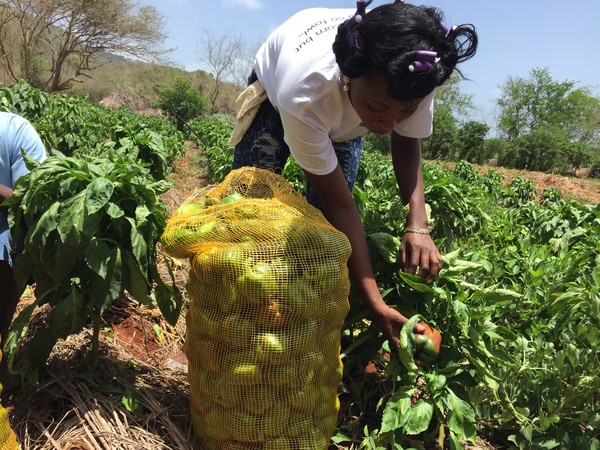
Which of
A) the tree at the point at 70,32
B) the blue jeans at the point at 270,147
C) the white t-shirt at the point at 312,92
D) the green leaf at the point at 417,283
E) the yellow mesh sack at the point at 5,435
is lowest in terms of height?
the yellow mesh sack at the point at 5,435

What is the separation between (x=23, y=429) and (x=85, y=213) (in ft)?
3.30

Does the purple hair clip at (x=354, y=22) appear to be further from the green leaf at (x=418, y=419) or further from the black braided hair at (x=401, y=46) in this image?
the green leaf at (x=418, y=419)

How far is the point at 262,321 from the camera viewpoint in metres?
1.77

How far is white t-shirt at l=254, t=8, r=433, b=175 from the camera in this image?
1948 millimetres

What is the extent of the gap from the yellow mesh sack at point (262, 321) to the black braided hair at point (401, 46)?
64cm

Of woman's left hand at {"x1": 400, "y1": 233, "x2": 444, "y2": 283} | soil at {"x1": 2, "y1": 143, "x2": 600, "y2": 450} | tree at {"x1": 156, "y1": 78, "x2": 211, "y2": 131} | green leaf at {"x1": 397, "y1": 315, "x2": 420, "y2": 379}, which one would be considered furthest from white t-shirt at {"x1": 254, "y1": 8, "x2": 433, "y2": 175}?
tree at {"x1": 156, "y1": 78, "x2": 211, "y2": 131}

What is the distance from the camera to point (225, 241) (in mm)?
1874

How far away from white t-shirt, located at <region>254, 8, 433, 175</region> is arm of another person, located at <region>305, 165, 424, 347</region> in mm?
70

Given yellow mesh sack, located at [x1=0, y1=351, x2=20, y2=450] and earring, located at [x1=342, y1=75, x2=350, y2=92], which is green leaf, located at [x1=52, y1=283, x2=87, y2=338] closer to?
yellow mesh sack, located at [x1=0, y1=351, x2=20, y2=450]

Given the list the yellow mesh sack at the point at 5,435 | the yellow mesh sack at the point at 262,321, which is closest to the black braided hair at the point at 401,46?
the yellow mesh sack at the point at 262,321

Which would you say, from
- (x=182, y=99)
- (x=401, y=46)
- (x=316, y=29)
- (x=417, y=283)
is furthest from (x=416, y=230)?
(x=182, y=99)

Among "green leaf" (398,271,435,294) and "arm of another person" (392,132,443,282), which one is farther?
"arm of another person" (392,132,443,282)

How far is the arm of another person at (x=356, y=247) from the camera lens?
77.4 inches

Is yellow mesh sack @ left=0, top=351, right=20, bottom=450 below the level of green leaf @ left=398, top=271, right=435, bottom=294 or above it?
below
